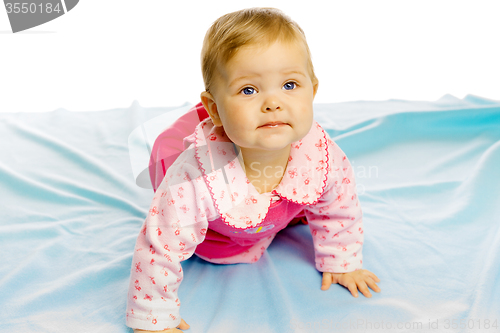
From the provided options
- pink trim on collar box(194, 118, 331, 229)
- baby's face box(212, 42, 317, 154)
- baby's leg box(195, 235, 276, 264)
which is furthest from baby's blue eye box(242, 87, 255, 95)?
baby's leg box(195, 235, 276, 264)

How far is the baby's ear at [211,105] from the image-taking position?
92 centimetres

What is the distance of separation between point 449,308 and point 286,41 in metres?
0.64

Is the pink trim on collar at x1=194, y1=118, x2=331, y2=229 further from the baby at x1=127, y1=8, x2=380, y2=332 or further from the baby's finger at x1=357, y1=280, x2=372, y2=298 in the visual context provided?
the baby's finger at x1=357, y1=280, x2=372, y2=298

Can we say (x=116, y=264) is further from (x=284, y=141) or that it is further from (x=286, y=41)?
(x=286, y=41)

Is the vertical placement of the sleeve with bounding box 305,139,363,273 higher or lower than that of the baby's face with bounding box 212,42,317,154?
lower

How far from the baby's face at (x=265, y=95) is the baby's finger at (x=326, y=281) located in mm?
380

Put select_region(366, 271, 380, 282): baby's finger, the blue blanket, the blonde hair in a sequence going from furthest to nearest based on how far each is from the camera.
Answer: select_region(366, 271, 380, 282): baby's finger < the blue blanket < the blonde hair

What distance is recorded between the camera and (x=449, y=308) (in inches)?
38.2

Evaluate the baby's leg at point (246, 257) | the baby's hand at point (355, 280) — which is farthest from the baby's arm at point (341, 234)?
the baby's leg at point (246, 257)

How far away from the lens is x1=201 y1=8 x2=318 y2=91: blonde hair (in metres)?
0.82

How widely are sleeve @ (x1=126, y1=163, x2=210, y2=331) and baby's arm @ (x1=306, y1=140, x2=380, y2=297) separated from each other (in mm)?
302

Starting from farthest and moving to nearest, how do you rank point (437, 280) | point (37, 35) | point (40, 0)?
1. point (37, 35)
2. point (40, 0)
3. point (437, 280)

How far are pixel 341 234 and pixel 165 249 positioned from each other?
0.42 metres

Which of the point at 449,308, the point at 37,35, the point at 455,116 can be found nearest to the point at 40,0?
the point at 37,35
